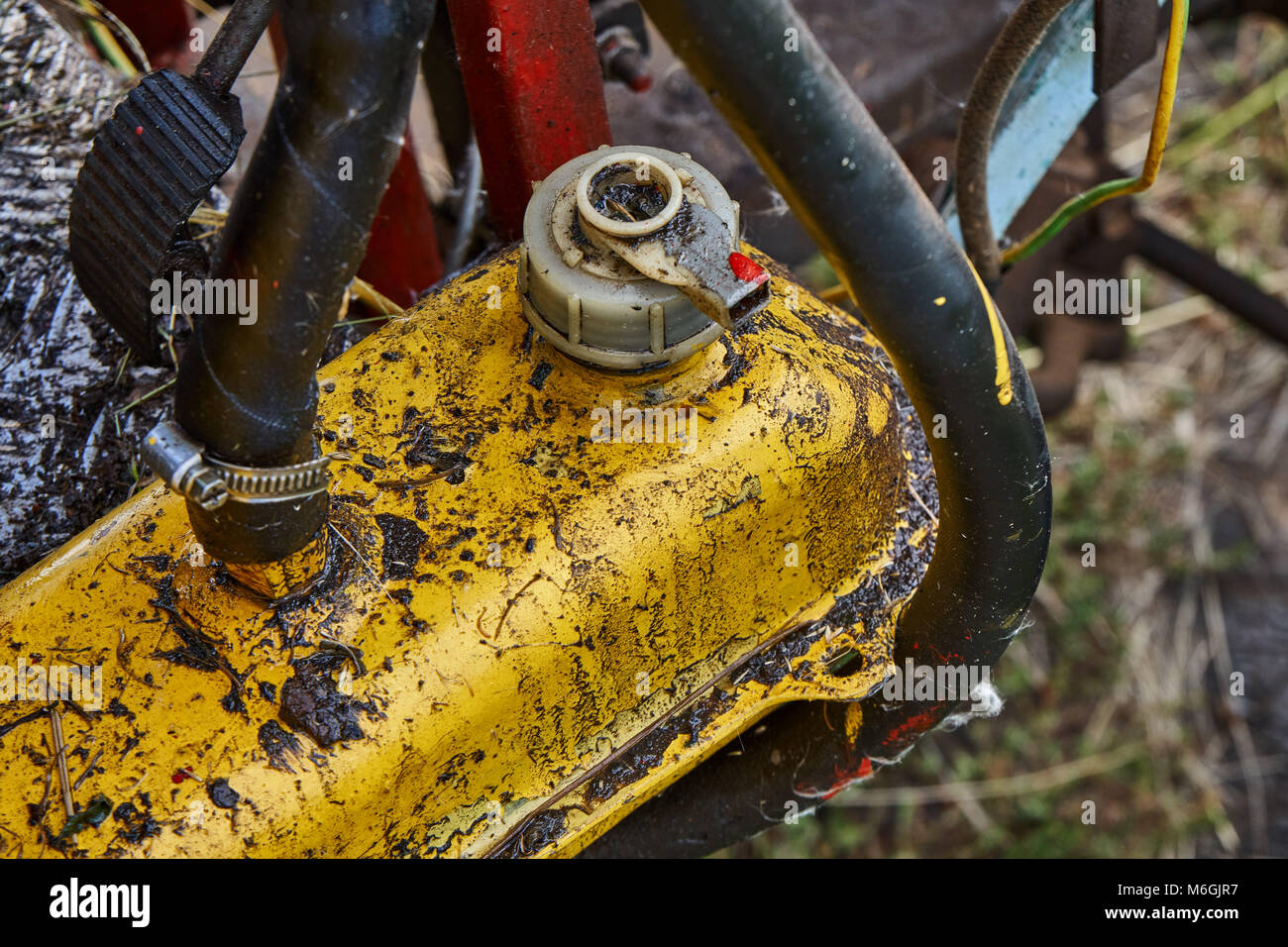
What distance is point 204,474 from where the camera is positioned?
0.65 meters

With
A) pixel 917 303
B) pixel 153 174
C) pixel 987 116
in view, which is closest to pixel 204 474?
pixel 153 174

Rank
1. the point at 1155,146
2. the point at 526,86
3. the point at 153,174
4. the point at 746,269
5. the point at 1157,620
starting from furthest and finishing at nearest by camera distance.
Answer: the point at 1157,620 → the point at 1155,146 → the point at 526,86 → the point at 153,174 → the point at 746,269

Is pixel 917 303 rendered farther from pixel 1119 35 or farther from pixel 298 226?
pixel 1119 35

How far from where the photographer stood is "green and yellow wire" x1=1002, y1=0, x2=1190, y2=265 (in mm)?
1013

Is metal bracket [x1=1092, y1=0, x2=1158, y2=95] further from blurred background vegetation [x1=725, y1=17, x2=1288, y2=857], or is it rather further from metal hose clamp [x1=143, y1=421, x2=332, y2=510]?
blurred background vegetation [x1=725, y1=17, x2=1288, y2=857]

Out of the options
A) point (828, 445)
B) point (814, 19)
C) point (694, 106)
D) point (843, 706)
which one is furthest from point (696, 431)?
point (814, 19)

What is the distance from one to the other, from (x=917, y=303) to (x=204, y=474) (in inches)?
16.2

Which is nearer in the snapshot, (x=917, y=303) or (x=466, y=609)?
(x=917, y=303)

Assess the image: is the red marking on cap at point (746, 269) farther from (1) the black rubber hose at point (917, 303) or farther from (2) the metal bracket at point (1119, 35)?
(2) the metal bracket at point (1119, 35)

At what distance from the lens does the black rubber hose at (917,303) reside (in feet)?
1.86

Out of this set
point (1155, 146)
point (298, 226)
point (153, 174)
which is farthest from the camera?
point (1155, 146)

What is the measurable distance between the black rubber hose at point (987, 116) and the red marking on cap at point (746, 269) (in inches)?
15.8

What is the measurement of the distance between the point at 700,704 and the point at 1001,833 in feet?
4.15

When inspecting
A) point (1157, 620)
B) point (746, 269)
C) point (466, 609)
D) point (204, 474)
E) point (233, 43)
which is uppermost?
point (233, 43)
